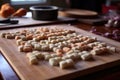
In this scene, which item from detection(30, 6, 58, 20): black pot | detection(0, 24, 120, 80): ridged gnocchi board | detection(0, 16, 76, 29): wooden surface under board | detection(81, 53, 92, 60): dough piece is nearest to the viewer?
detection(0, 24, 120, 80): ridged gnocchi board

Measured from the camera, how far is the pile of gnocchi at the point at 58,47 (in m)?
0.79

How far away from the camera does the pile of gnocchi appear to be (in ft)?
2.60

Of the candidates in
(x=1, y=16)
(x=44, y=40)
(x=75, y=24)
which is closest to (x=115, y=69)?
(x=44, y=40)

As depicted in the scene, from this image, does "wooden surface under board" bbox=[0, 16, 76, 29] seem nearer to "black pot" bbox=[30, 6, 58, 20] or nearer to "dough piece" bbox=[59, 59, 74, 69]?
"black pot" bbox=[30, 6, 58, 20]

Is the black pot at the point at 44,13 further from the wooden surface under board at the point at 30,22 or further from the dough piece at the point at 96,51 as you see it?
the dough piece at the point at 96,51

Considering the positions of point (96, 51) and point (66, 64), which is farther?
point (96, 51)

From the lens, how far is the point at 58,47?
926 millimetres

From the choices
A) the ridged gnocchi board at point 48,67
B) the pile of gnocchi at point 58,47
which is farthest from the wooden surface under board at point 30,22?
the ridged gnocchi board at point 48,67

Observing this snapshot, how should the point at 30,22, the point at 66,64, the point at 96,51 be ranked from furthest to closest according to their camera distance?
the point at 30,22 → the point at 96,51 → the point at 66,64

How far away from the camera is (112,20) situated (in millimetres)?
1392

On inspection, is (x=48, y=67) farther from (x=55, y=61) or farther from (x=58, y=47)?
(x=58, y=47)

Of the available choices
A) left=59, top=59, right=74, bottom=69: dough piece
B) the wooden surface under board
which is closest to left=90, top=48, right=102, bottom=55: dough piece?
left=59, top=59, right=74, bottom=69: dough piece

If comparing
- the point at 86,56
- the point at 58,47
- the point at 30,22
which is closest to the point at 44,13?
the point at 30,22

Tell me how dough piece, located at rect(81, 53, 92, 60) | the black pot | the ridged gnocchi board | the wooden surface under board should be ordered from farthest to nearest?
the black pot
the wooden surface under board
dough piece, located at rect(81, 53, 92, 60)
the ridged gnocchi board
